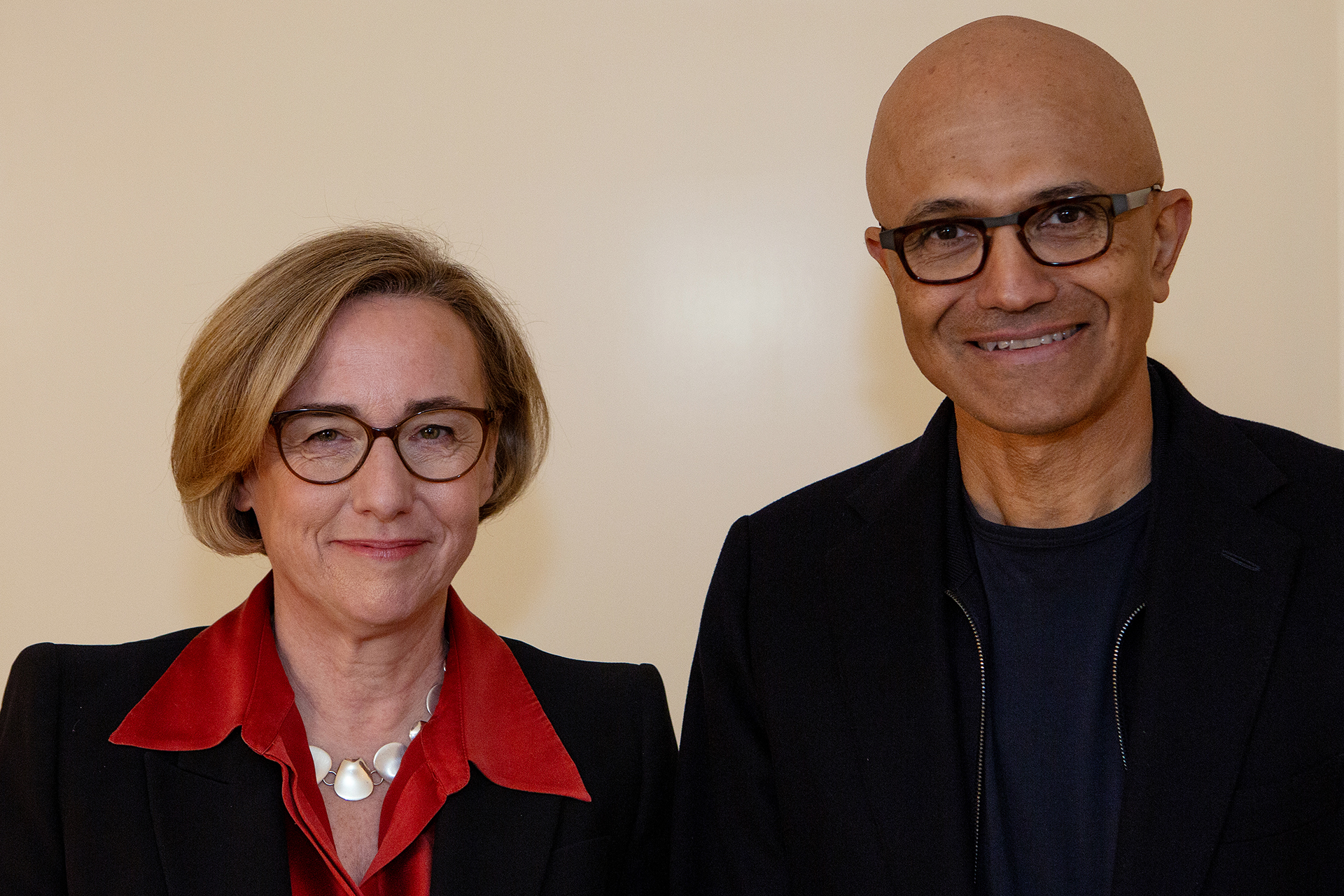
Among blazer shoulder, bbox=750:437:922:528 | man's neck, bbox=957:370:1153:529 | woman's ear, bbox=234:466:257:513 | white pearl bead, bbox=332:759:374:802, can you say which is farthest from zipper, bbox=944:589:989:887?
woman's ear, bbox=234:466:257:513

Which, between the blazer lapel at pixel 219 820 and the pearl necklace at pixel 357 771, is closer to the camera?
the blazer lapel at pixel 219 820

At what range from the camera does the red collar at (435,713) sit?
79.8 inches

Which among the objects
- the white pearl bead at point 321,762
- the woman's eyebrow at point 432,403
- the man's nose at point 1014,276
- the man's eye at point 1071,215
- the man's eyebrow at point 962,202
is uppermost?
the man's eyebrow at point 962,202

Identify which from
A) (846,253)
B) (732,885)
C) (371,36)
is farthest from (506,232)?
(732,885)

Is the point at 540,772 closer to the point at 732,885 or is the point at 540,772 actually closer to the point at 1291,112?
the point at 732,885

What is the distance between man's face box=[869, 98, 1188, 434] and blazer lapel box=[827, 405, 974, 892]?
0.22 m

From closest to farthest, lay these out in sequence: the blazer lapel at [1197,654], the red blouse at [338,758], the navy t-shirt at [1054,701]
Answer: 1. the blazer lapel at [1197,654]
2. the navy t-shirt at [1054,701]
3. the red blouse at [338,758]

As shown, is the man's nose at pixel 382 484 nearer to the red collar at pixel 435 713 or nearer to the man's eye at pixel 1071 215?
the red collar at pixel 435 713

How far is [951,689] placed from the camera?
1983 millimetres

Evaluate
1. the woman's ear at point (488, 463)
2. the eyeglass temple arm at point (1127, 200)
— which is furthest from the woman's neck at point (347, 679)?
the eyeglass temple arm at point (1127, 200)

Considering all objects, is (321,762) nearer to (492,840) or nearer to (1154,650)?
(492,840)

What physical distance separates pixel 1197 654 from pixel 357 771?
1.28 m

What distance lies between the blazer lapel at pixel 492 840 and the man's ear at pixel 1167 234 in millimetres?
1266

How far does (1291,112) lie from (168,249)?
2.53 metres
